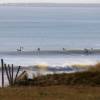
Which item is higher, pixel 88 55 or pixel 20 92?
pixel 88 55

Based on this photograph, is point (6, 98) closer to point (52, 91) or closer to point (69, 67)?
point (52, 91)

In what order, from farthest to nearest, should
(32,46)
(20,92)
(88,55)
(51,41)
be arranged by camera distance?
(51,41)
(32,46)
(88,55)
(20,92)

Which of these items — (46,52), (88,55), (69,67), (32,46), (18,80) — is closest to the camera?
(18,80)

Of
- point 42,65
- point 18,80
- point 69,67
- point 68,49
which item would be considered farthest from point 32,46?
point 18,80

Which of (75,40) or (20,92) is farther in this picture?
(75,40)

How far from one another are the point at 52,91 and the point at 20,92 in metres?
1.00

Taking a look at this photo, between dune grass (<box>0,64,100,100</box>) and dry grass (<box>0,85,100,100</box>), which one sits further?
dune grass (<box>0,64,100,100</box>)

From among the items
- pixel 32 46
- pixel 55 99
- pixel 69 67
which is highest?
pixel 32 46

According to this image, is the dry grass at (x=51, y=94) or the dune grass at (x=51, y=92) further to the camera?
the dune grass at (x=51, y=92)

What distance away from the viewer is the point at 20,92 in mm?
16734

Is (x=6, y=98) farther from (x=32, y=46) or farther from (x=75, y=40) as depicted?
(x=75, y=40)

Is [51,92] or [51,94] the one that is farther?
[51,92]

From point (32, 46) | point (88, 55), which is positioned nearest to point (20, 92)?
point (88, 55)

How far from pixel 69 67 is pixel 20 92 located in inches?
1054
